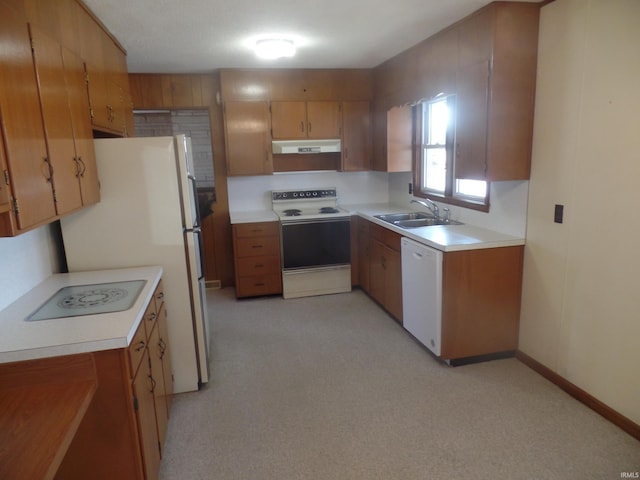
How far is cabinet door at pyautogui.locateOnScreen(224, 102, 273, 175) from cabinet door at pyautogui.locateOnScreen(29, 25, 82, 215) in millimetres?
2451

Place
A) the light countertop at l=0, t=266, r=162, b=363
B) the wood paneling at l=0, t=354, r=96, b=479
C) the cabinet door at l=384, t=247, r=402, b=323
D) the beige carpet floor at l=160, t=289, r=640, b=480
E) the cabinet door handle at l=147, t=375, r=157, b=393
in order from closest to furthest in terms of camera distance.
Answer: the wood paneling at l=0, t=354, r=96, b=479, the light countertop at l=0, t=266, r=162, b=363, the cabinet door handle at l=147, t=375, r=157, b=393, the beige carpet floor at l=160, t=289, r=640, b=480, the cabinet door at l=384, t=247, r=402, b=323

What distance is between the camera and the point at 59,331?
1.71 m

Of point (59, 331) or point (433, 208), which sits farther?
point (433, 208)

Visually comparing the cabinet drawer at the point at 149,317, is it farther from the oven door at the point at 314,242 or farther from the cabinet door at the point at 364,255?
the cabinet door at the point at 364,255

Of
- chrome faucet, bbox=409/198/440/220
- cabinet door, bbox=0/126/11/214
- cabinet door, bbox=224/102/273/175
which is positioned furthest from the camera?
cabinet door, bbox=224/102/273/175

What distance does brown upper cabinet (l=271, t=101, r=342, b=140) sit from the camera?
4562 mm

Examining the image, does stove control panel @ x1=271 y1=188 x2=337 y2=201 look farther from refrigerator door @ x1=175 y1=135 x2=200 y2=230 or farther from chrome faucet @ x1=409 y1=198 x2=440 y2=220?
refrigerator door @ x1=175 y1=135 x2=200 y2=230

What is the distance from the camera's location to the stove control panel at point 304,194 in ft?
16.0

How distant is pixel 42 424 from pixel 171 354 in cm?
151

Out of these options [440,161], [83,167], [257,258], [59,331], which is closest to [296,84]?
[440,161]

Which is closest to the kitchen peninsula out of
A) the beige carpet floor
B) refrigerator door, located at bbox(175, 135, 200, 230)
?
the beige carpet floor

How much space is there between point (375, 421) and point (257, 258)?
2.40 metres

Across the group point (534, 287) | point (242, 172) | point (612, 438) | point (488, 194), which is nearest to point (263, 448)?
point (612, 438)

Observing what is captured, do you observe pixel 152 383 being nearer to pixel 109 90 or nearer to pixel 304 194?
pixel 109 90
